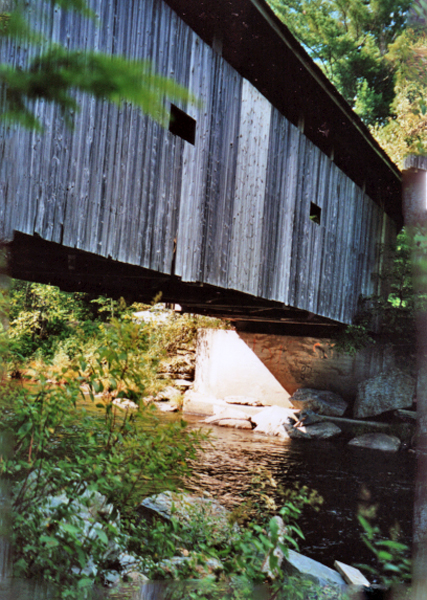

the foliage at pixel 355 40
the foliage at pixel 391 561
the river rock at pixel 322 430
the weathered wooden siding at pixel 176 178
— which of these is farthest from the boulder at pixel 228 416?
the foliage at pixel 355 40

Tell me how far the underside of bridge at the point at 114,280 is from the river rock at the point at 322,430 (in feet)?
6.82

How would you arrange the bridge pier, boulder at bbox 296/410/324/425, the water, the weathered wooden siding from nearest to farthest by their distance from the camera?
the weathered wooden siding
the water
boulder at bbox 296/410/324/425
the bridge pier

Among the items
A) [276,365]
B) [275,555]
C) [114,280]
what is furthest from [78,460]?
[276,365]

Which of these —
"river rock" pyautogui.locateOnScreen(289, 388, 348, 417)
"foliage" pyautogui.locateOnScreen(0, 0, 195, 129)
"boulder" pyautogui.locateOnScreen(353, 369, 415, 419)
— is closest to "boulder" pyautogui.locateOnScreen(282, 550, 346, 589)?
"foliage" pyautogui.locateOnScreen(0, 0, 195, 129)

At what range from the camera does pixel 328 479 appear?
23.3 feet

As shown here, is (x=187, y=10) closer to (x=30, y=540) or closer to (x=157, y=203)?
(x=157, y=203)

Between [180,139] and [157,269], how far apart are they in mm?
1447

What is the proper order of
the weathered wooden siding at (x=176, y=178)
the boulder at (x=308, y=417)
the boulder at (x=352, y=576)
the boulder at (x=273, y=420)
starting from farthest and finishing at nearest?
the boulder at (x=308, y=417) → the boulder at (x=273, y=420) → the weathered wooden siding at (x=176, y=178) → the boulder at (x=352, y=576)

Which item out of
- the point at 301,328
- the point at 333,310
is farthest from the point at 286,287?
the point at 301,328

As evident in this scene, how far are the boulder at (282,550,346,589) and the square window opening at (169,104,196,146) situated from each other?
4251 mm

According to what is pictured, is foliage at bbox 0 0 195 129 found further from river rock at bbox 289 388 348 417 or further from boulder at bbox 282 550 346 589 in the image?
river rock at bbox 289 388 348 417

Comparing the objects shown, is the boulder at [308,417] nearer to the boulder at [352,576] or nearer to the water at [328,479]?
the water at [328,479]

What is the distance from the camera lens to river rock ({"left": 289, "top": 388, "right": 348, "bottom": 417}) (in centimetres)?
1140

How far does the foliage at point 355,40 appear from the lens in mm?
16391
